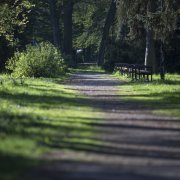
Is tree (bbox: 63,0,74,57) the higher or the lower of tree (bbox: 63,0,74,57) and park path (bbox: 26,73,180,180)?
the higher

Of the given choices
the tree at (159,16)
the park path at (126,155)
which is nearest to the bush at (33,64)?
the tree at (159,16)

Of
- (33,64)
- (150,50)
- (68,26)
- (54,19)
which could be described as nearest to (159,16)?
(150,50)

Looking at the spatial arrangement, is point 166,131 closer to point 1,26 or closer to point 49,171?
point 49,171

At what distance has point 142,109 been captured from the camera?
1948 centimetres

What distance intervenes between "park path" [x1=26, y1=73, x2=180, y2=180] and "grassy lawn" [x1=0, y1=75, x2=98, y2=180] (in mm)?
346

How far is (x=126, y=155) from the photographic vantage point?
11.0 metres

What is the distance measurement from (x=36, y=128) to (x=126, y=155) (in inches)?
134

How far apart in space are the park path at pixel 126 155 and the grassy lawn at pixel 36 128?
1.13ft

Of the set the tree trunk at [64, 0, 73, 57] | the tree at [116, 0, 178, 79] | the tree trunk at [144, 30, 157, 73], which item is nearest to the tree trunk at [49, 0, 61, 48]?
the tree trunk at [64, 0, 73, 57]

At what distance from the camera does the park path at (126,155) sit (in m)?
9.23

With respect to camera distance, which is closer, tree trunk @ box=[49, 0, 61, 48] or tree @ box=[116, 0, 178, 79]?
tree @ box=[116, 0, 178, 79]

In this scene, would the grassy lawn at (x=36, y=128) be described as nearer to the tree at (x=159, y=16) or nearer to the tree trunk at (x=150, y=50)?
the tree at (x=159, y=16)

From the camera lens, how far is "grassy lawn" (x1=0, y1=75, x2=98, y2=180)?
400 inches

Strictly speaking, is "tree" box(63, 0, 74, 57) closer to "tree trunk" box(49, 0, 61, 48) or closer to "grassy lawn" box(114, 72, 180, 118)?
"tree trunk" box(49, 0, 61, 48)
